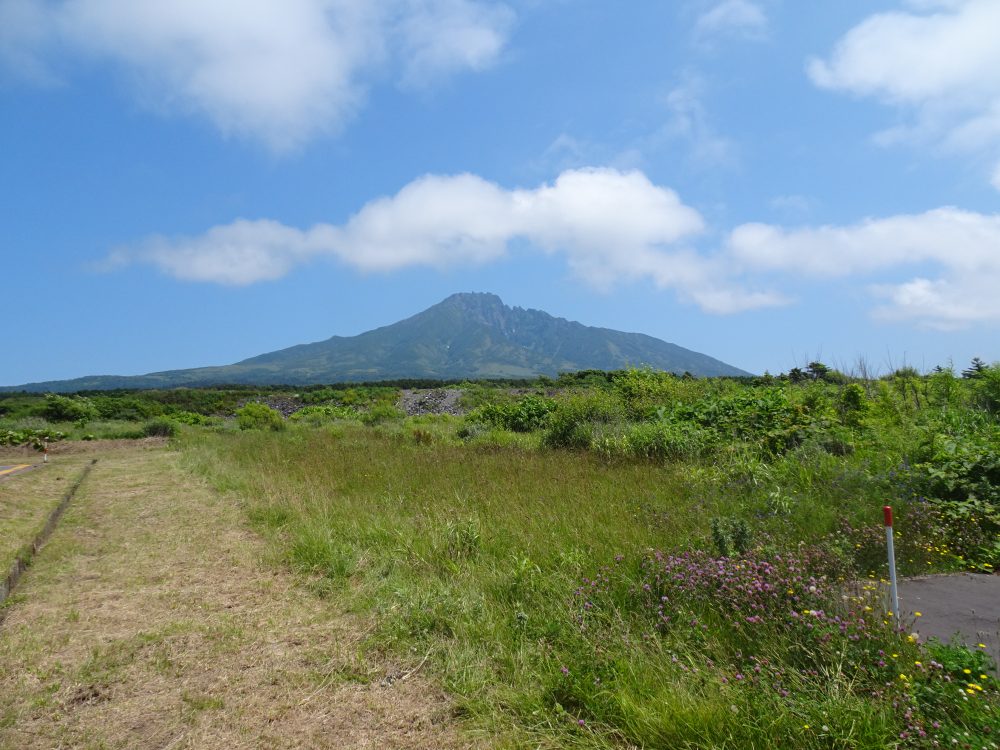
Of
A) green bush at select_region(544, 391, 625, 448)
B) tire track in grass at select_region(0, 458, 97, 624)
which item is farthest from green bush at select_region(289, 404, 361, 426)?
tire track in grass at select_region(0, 458, 97, 624)

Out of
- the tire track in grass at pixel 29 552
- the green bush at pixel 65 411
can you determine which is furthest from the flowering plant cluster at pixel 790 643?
the green bush at pixel 65 411

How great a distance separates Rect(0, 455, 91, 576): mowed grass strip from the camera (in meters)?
5.82

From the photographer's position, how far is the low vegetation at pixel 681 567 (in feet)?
8.36

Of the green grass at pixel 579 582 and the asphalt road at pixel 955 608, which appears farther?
the asphalt road at pixel 955 608

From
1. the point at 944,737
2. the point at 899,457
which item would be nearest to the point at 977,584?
the point at 944,737

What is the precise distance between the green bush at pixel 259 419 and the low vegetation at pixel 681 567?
499 inches

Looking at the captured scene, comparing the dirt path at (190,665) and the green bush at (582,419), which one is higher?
the green bush at (582,419)

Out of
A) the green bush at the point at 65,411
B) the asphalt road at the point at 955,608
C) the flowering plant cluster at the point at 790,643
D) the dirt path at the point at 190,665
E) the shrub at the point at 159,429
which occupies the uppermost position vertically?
the green bush at the point at 65,411

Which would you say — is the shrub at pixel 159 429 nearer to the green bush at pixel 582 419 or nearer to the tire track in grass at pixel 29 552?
the tire track in grass at pixel 29 552

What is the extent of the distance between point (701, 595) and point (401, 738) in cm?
193

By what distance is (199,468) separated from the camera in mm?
11453

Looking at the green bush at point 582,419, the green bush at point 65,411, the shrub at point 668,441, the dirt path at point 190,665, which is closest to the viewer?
the dirt path at point 190,665

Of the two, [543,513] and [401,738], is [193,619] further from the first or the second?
[543,513]

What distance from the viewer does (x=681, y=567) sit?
153 inches
